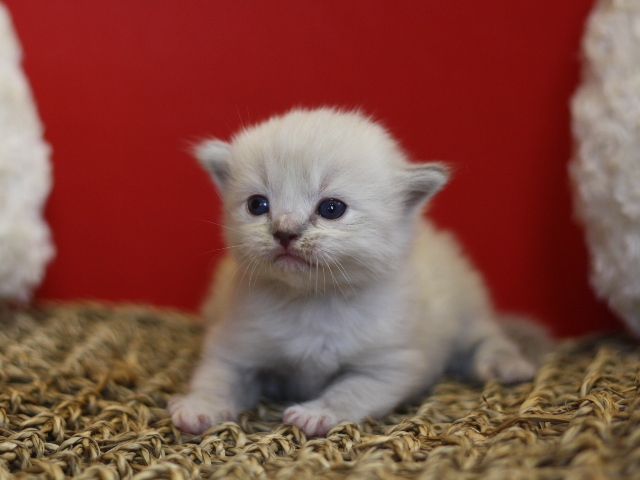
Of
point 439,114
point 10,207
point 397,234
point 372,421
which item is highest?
point 439,114

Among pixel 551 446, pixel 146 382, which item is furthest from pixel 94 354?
pixel 551 446

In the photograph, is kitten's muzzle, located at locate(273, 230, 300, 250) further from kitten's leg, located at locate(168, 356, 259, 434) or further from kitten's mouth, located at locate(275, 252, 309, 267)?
kitten's leg, located at locate(168, 356, 259, 434)

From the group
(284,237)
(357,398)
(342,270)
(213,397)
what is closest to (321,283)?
(342,270)

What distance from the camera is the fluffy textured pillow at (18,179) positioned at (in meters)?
2.11

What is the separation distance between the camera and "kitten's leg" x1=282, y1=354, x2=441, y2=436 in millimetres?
1573

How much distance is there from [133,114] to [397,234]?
53.7 inches

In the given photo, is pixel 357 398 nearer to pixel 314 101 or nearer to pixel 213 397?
pixel 213 397

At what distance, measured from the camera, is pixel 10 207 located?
6.99 ft

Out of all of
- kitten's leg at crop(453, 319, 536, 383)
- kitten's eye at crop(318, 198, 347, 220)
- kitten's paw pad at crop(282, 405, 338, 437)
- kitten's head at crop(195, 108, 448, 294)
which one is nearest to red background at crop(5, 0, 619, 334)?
kitten's leg at crop(453, 319, 536, 383)

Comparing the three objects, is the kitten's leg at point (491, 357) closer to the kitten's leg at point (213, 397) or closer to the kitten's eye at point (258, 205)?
the kitten's leg at point (213, 397)

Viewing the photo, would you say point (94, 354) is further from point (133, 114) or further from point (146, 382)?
point (133, 114)

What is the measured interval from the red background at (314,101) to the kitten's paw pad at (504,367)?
27.4 inches

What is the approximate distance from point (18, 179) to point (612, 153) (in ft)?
6.24

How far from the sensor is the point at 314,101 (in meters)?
2.53
